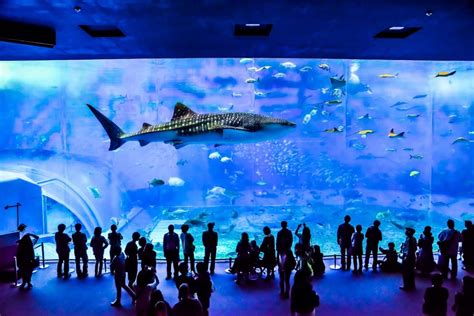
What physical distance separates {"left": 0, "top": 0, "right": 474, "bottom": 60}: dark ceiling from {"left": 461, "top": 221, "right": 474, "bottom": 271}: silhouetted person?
353 cm

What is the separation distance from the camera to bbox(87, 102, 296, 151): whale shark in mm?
5590

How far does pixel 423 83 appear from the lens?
2247cm

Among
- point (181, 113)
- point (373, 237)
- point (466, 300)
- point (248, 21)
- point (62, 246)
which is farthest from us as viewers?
point (373, 237)

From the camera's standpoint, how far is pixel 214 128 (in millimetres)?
5648

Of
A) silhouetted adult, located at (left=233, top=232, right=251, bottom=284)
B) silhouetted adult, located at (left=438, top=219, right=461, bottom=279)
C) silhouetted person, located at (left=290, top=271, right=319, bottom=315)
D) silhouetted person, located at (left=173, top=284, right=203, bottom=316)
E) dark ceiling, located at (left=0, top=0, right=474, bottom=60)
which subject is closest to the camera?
silhouetted person, located at (left=173, top=284, right=203, bottom=316)

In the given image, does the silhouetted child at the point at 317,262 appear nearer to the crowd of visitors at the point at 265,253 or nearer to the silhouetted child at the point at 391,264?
the crowd of visitors at the point at 265,253

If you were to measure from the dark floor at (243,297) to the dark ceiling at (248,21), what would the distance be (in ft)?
14.1

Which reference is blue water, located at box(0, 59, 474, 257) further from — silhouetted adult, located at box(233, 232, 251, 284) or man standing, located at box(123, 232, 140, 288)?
man standing, located at box(123, 232, 140, 288)

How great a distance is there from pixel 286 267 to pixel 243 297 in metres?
0.93

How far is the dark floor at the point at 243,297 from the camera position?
203 inches

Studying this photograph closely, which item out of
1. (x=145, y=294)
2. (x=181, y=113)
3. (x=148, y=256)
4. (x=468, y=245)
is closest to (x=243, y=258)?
(x=148, y=256)

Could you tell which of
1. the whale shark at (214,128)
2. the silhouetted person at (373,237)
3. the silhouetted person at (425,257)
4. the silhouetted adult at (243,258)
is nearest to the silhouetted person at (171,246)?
the silhouetted adult at (243,258)

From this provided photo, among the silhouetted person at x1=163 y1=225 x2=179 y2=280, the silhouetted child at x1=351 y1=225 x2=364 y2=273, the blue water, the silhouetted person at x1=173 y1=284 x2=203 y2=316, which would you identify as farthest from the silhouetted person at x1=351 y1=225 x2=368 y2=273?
the blue water

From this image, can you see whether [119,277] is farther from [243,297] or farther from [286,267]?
[286,267]
